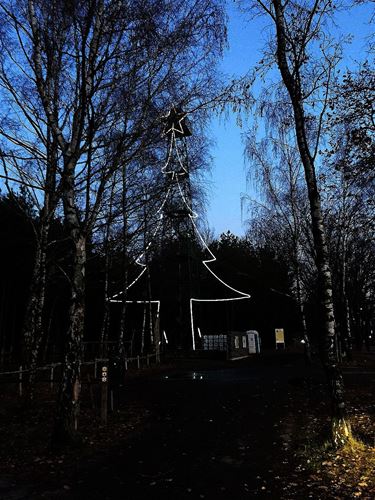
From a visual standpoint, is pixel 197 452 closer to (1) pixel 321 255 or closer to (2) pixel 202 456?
(2) pixel 202 456

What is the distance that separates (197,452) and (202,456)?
225mm

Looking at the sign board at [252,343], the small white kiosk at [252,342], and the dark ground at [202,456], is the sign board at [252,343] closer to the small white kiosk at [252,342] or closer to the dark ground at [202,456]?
the small white kiosk at [252,342]

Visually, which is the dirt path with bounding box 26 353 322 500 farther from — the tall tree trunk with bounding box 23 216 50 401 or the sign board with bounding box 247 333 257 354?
the sign board with bounding box 247 333 257 354

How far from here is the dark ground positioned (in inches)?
232

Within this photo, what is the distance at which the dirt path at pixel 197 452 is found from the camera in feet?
19.4

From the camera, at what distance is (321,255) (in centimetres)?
810

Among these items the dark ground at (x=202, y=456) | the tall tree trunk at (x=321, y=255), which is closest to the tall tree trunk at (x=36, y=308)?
the dark ground at (x=202, y=456)

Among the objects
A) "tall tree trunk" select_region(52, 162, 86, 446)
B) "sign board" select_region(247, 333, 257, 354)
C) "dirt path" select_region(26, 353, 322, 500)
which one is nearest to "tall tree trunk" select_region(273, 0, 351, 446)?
"dirt path" select_region(26, 353, 322, 500)

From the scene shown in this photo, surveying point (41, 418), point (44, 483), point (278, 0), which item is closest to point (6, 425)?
point (41, 418)

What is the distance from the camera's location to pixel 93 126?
27.8ft

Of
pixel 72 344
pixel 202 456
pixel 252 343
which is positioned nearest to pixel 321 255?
pixel 202 456

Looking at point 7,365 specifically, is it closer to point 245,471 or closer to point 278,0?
point 245,471

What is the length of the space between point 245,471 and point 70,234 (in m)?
4.94

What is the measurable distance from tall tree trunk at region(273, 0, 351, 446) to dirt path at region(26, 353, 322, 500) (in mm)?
1059
